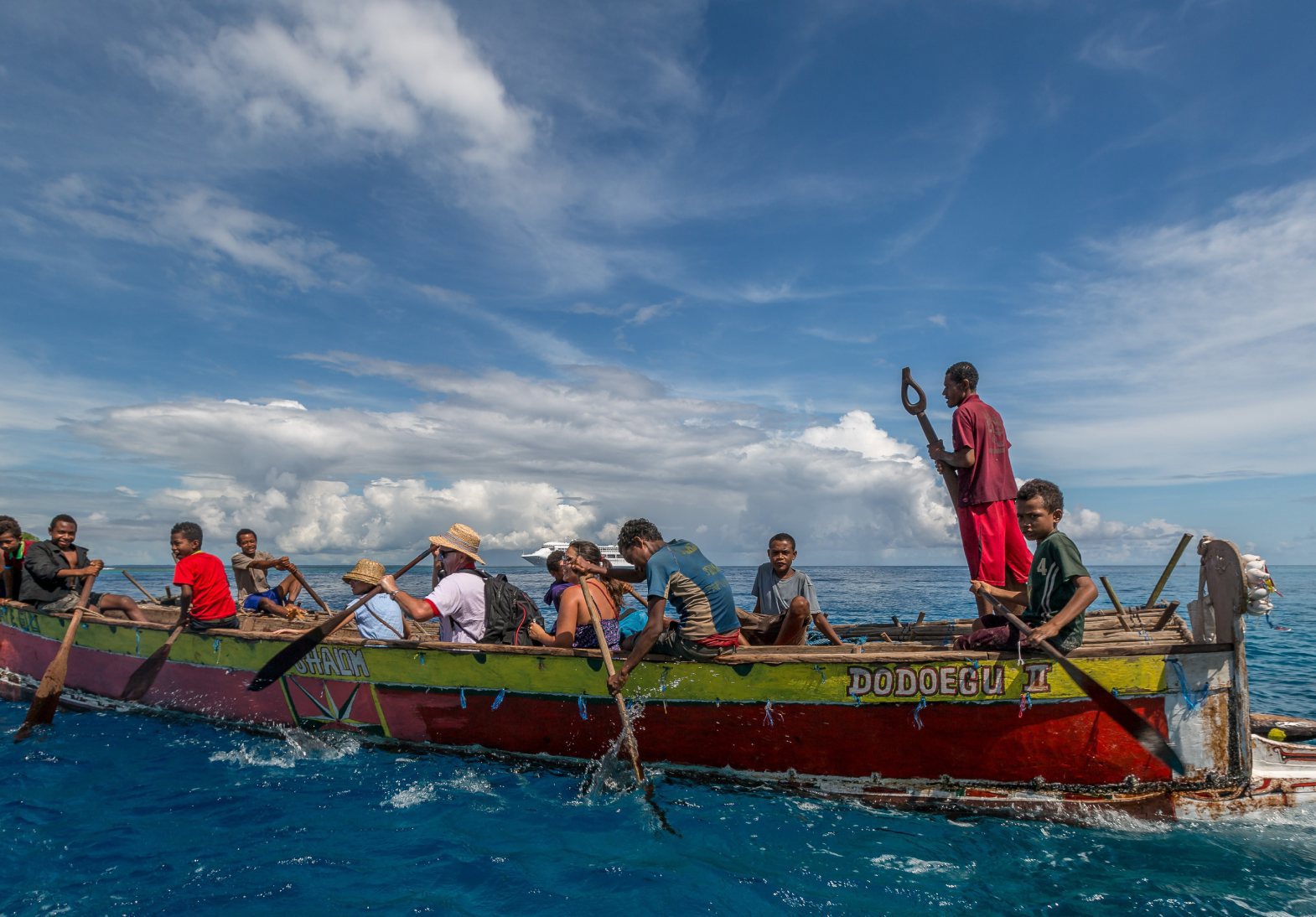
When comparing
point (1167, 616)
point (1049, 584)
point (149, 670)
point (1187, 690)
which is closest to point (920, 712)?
point (1049, 584)

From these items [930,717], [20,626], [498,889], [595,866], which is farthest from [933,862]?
[20,626]

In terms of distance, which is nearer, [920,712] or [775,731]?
[920,712]

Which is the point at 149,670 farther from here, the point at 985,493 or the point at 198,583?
the point at 985,493

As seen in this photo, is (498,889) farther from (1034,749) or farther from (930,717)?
(1034,749)

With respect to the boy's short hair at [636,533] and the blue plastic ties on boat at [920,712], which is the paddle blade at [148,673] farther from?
the blue plastic ties on boat at [920,712]

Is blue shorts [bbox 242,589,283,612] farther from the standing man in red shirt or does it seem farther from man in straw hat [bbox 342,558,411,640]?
the standing man in red shirt

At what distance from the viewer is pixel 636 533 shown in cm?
757

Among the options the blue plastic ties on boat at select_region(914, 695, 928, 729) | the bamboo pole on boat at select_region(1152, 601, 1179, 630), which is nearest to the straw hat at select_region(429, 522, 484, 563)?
the blue plastic ties on boat at select_region(914, 695, 928, 729)

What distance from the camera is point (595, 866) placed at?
5695 mm

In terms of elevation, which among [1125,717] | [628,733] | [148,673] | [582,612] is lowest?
[148,673]

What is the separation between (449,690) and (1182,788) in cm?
673

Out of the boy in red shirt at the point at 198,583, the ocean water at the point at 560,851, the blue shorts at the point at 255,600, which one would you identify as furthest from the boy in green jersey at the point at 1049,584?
the blue shorts at the point at 255,600

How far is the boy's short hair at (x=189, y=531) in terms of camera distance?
9672 mm

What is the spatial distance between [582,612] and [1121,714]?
498cm
